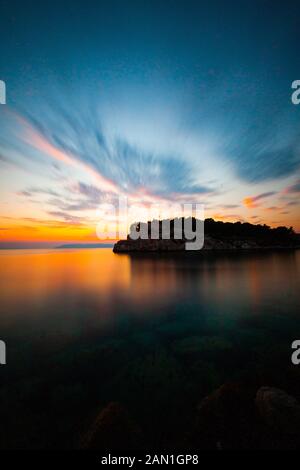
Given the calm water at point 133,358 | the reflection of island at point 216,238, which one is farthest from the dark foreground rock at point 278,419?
the reflection of island at point 216,238

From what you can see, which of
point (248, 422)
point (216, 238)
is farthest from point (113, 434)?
point (216, 238)

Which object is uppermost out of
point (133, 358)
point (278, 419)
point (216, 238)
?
point (216, 238)

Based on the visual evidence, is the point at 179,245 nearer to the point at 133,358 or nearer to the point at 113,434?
the point at 133,358

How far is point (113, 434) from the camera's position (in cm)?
521

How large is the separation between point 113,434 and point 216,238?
13249cm

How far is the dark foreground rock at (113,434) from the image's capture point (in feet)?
16.5

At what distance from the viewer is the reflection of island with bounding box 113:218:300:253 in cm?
12089

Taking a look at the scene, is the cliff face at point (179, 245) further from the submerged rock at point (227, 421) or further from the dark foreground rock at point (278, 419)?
the dark foreground rock at point (278, 419)

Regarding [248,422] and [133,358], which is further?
[133,358]

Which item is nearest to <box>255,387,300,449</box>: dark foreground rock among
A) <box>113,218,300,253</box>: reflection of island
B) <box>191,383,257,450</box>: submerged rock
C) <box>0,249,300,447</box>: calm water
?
<box>191,383,257,450</box>: submerged rock

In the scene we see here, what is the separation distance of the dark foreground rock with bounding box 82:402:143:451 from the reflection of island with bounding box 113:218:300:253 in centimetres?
11281

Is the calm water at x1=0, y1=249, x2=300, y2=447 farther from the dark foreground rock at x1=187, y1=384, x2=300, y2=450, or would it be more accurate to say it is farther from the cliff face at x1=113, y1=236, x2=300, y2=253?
the cliff face at x1=113, y1=236, x2=300, y2=253
